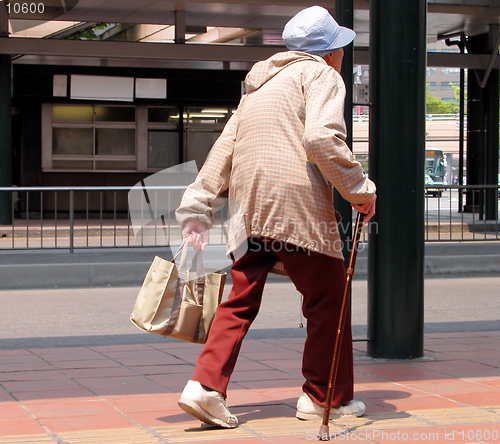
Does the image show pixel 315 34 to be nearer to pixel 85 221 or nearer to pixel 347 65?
pixel 347 65

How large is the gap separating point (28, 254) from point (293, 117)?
25.8ft

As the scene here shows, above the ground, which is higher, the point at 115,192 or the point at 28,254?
the point at 115,192

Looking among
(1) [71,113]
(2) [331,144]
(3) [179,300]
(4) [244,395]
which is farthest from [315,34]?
(1) [71,113]

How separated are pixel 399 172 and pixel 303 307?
1618mm

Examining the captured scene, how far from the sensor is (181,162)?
1858 cm

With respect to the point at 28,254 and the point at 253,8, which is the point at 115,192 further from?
the point at 253,8

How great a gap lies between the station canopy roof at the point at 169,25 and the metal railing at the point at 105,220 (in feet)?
14.8

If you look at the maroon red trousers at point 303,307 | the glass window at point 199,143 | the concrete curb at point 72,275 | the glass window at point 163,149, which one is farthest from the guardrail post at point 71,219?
the glass window at point 199,143

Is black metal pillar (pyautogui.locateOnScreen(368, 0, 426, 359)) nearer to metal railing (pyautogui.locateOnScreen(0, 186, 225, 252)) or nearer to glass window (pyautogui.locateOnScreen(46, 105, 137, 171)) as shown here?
metal railing (pyautogui.locateOnScreen(0, 186, 225, 252))

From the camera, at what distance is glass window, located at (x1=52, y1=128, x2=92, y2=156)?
58.9 feet

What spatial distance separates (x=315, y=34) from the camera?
3359mm

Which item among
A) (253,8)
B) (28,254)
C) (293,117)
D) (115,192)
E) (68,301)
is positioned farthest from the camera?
(253,8)

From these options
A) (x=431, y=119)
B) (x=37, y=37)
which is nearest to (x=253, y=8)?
(x=37, y=37)

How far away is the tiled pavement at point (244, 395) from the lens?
10.6 ft
